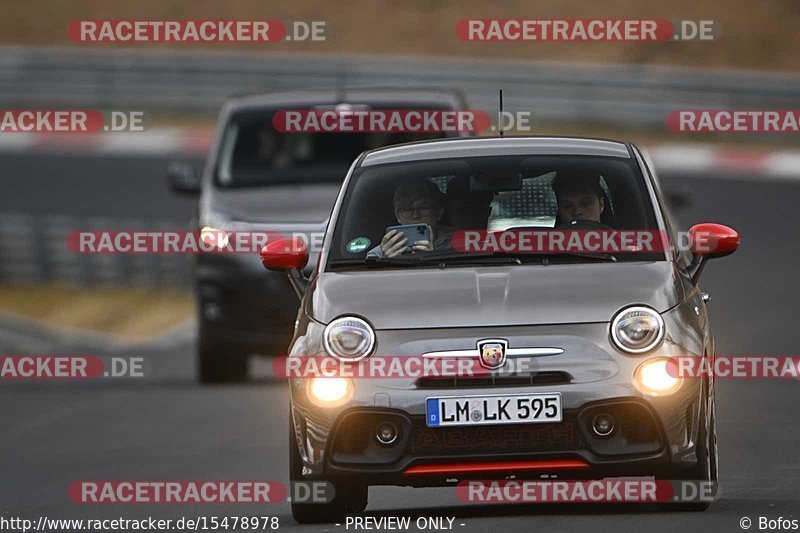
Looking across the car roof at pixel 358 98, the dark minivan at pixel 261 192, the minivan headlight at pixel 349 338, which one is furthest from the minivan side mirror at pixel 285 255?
the car roof at pixel 358 98

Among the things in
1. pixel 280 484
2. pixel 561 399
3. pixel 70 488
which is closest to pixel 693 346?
pixel 561 399

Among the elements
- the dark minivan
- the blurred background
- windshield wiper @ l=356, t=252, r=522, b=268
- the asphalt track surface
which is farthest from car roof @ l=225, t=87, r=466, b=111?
windshield wiper @ l=356, t=252, r=522, b=268

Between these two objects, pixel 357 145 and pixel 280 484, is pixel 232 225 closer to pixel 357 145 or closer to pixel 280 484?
Result: pixel 357 145

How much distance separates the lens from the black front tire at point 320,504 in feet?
28.3

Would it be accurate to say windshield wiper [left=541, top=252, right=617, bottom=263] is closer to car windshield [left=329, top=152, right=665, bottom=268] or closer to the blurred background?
car windshield [left=329, top=152, right=665, bottom=268]

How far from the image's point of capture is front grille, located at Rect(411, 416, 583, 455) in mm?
8258

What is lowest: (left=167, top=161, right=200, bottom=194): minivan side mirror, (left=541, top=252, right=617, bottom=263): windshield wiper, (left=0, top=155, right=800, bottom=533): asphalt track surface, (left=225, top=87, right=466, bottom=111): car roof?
(left=0, top=155, right=800, bottom=533): asphalt track surface

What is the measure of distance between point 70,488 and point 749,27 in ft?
126

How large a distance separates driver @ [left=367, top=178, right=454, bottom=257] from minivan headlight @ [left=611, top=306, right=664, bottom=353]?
Answer: 115 centimetres

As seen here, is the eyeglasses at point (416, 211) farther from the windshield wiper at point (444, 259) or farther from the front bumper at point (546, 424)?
the front bumper at point (546, 424)

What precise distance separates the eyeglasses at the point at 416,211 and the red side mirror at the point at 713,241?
111 centimetres

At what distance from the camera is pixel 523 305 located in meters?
8.41

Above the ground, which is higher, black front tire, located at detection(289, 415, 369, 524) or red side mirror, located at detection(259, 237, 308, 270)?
red side mirror, located at detection(259, 237, 308, 270)

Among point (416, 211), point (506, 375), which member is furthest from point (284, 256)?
point (506, 375)
